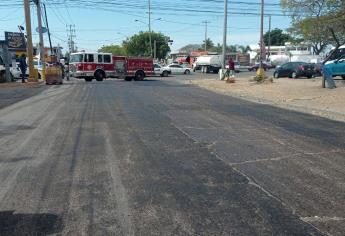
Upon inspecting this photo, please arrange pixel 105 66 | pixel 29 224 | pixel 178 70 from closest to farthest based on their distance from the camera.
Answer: pixel 29 224 → pixel 105 66 → pixel 178 70

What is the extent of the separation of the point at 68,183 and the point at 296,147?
470 cm

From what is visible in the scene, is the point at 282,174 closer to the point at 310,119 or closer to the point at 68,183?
the point at 68,183

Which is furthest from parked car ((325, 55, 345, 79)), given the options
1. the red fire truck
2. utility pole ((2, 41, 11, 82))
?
utility pole ((2, 41, 11, 82))

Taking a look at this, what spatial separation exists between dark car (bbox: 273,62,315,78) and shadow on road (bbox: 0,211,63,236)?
3718 centimetres

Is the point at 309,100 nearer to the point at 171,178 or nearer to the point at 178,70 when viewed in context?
the point at 171,178

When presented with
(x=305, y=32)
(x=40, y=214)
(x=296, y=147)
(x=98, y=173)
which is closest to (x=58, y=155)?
(x=98, y=173)

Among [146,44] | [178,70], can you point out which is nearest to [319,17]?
[178,70]

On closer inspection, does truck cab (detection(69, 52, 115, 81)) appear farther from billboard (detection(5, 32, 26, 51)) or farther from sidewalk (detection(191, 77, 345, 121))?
billboard (detection(5, 32, 26, 51))

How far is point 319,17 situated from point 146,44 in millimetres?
95208

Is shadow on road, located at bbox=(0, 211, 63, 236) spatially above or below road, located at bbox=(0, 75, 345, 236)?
above

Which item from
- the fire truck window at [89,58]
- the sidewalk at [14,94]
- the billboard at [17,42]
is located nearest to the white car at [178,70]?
the billboard at [17,42]

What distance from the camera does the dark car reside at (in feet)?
131

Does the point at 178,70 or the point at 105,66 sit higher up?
the point at 105,66

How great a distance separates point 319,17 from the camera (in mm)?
23391
